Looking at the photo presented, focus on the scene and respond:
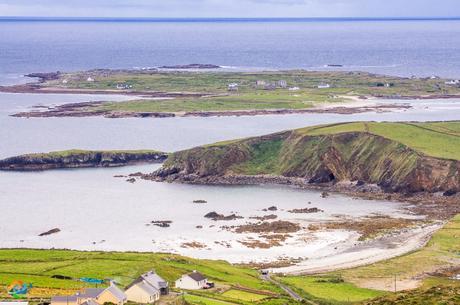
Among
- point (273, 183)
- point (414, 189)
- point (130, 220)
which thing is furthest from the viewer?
point (273, 183)

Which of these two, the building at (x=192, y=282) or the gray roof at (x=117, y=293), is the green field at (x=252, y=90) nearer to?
→ the building at (x=192, y=282)

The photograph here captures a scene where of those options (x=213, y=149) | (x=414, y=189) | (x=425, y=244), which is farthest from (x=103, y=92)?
(x=425, y=244)

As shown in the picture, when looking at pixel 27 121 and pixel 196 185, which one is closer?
pixel 196 185

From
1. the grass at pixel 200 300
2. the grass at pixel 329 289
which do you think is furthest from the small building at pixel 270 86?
the grass at pixel 200 300

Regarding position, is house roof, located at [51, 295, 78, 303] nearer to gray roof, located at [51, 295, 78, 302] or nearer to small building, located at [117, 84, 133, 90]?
gray roof, located at [51, 295, 78, 302]

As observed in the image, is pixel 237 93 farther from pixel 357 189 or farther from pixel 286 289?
pixel 286 289

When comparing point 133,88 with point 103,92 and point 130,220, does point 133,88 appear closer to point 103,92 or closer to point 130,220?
point 103,92
